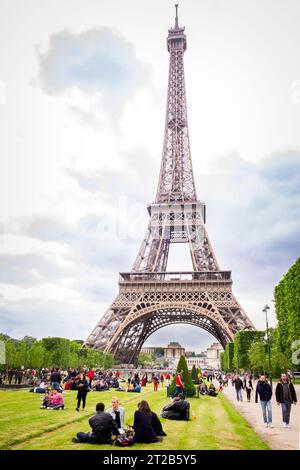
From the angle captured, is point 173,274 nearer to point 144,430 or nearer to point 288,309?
point 288,309

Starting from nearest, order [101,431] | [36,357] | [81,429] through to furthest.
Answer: [101,431], [81,429], [36,357]

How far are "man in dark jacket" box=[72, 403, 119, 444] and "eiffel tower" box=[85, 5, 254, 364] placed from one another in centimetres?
4993

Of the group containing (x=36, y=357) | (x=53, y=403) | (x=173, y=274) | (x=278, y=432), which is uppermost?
(x=173, y=274)

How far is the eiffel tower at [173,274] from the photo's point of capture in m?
63.0

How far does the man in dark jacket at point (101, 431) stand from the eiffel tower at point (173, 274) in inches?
1966

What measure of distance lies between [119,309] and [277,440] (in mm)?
54093

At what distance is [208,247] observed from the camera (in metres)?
70.6

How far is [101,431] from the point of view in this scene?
403 inches

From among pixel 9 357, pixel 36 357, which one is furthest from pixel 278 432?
pixel 36 357

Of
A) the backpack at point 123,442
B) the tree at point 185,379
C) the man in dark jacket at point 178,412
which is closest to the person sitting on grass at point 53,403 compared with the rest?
the man in dark jacket at point 178,412

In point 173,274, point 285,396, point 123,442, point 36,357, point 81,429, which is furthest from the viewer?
point 173,274

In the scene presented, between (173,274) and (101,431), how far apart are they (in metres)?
59.7

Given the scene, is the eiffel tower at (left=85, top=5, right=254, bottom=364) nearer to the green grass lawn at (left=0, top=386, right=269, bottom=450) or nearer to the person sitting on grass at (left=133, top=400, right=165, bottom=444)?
the green grass lawn at (left=0, top=386, right=269, bottom=450)
